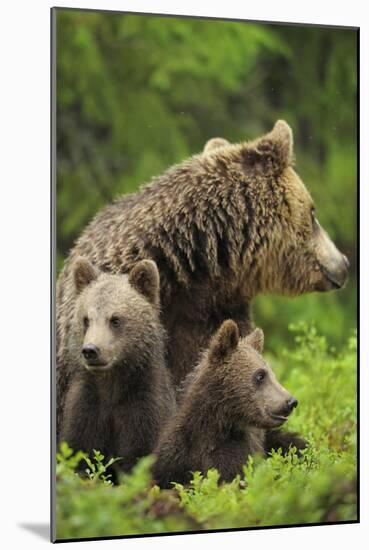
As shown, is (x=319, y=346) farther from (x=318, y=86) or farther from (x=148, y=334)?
(x=148, y=334)

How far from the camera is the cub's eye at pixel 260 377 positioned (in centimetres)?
818

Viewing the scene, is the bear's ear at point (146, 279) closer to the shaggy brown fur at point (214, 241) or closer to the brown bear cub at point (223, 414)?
the shaggy brown fur at point (214, 241)

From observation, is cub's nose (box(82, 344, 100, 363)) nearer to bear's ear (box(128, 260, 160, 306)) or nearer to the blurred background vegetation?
bear's ear (box(128, 260, 160, 306))

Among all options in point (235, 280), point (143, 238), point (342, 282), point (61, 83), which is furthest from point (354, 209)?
point (61, 83)

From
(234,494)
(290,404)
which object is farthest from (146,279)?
(234,494)

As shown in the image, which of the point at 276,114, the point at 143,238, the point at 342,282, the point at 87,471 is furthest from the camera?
the point at 276,114

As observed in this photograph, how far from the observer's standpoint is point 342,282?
30.9ft

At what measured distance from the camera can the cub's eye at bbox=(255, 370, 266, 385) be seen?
8180mm

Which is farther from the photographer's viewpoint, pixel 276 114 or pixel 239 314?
pixel 276 114

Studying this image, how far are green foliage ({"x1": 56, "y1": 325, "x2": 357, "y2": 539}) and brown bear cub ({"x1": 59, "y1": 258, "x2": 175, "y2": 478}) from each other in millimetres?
159

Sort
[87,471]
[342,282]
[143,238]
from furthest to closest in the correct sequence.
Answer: [342,282], [143,238], [87,471]

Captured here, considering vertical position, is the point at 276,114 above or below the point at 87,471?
above

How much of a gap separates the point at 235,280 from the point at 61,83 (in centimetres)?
181

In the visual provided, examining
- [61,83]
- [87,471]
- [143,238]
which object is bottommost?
[87,471]
